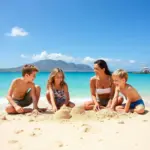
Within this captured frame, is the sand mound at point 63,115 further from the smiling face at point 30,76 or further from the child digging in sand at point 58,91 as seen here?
the smiling face at point 30,76

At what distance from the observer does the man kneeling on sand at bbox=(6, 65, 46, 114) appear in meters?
5.15

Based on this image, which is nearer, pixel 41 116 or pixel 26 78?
pixel 41 116

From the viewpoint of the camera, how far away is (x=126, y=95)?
207 inches

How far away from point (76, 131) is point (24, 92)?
230 cm

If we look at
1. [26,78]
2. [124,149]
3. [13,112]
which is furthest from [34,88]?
[124,149]

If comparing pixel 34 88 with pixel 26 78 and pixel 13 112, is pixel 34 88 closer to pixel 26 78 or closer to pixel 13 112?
pixel 26 78

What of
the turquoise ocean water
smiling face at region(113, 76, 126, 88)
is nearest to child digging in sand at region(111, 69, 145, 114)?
smiling face at region(113, 76, 126, 88)

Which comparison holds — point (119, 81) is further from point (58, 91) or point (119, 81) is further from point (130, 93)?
point (58, 91)

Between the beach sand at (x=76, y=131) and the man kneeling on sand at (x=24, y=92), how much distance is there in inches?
12.3

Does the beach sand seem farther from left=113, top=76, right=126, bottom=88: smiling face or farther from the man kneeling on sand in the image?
left=113, top=76, right=126, bottom=88: smiling face

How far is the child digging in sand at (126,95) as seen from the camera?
5137 millimetres

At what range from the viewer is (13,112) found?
522 cm

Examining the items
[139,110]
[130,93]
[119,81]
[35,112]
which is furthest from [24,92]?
[139,110]

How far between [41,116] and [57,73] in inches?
45.1
